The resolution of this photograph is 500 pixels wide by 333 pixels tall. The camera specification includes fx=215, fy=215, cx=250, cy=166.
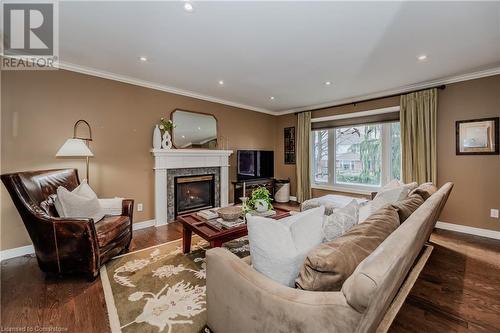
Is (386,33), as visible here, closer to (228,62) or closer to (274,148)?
(228,62)

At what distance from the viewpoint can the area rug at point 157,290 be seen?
1.56 meters

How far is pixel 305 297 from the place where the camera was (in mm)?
872

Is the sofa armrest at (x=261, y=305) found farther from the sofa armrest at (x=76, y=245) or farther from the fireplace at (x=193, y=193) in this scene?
the fireplace at (x=193, y=193)

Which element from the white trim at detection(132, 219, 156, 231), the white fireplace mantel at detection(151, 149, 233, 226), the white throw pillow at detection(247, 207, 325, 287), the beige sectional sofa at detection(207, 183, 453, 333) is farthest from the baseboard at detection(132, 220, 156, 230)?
the white throw pillow at detection(247, 207, 325, 287)

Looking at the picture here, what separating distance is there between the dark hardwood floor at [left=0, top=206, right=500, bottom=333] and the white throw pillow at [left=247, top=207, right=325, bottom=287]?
1.10 meters

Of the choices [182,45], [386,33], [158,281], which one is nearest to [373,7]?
[386,33]

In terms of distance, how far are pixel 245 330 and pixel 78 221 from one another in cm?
184

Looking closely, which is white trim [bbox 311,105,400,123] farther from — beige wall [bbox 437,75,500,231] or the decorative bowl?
the decorative bowl

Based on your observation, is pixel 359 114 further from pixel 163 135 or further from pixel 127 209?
pixel 127 209

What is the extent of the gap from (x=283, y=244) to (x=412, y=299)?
5.24ft

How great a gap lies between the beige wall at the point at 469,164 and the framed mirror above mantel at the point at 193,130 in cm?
409

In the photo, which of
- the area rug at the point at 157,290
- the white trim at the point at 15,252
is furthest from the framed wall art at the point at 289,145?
the white trim at the point at 15,252

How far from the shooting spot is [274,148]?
6.11m

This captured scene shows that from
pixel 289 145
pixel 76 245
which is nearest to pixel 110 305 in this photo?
pixel 76 245
